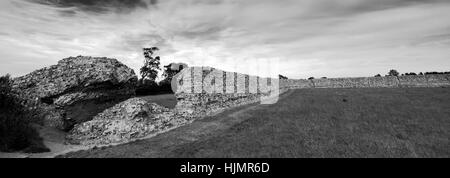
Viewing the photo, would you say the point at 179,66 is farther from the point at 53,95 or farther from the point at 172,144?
the point at 172,144

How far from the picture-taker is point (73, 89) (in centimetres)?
1229

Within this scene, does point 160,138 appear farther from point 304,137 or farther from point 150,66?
point 150,66

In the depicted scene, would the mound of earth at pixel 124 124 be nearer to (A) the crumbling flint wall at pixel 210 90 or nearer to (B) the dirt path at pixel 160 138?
(B) the dirt path at pixel 160 138

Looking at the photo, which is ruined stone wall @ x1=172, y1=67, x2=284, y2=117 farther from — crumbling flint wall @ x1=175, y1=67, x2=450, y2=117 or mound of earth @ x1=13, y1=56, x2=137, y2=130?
mound of earth @ x1=13, y1=56, x2=137, y2=130

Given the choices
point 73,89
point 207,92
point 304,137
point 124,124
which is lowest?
point 304,137

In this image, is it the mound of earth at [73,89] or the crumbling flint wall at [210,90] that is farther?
the crumbling flint wall at [210,90]

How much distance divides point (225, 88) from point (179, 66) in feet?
21.6

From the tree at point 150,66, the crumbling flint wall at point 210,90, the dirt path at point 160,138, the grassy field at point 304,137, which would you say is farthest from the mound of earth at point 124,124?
the tree at point 150,66

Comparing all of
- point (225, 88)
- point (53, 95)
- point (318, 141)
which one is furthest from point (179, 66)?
point (318, 141)

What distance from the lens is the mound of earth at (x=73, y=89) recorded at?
38.7ft

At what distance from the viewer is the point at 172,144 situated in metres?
9.46

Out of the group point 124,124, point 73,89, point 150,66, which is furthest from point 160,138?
point 150,66
